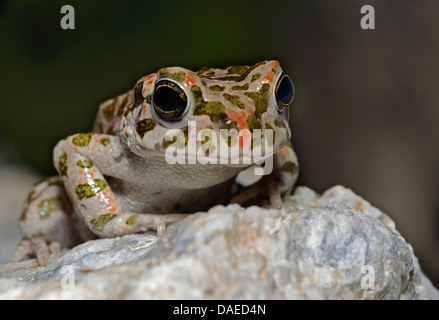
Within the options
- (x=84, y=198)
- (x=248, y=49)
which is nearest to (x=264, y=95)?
(x=84, y=198)

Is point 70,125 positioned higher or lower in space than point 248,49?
lower

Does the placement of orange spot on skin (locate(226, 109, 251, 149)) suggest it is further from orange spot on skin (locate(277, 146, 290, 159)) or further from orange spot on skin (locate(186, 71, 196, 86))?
orange spot on skin (locate(277, 146, 290, 159))

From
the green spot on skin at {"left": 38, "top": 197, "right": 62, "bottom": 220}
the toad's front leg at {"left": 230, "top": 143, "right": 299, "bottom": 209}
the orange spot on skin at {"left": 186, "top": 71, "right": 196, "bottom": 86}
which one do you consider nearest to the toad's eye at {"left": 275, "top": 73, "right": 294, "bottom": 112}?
the orange spot on skin at {"left": 186, "top": 71, "right": 196, "bottom": 86}

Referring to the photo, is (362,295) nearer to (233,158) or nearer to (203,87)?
(233,158)

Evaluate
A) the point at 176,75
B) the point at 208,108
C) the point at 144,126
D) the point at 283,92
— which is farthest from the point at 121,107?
the point at 283,92

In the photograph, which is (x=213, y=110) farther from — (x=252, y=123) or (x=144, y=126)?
(x=144, y=126)

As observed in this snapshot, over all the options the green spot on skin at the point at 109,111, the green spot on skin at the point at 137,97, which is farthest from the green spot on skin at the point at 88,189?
the green spot on skin at the point at 109,111
